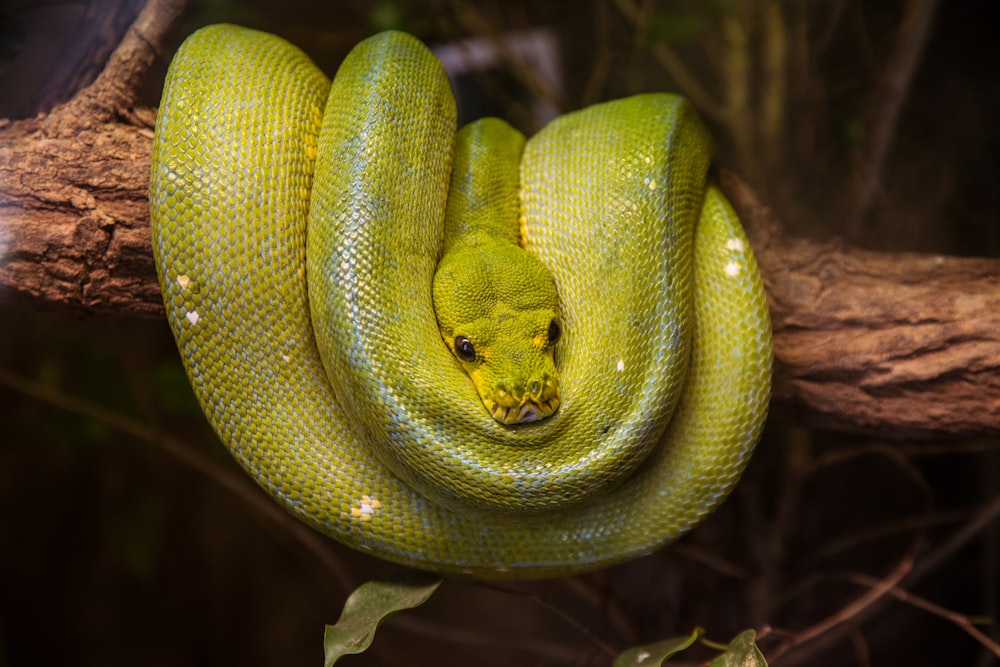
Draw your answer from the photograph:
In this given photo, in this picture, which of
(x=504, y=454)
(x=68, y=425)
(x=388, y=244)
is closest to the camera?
(x=504, y=454)

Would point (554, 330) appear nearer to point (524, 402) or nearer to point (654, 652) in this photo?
point (524, 402)

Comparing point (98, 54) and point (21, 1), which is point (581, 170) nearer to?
point (98, 54)

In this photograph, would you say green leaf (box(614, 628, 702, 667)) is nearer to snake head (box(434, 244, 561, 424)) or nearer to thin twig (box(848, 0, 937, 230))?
snake head (box(434, 244, 561, 424))

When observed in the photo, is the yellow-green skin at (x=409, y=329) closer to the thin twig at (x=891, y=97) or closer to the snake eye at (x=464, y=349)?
the snake eye at (x=464, y=349)

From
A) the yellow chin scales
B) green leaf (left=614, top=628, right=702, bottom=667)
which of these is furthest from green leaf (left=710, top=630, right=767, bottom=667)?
the yellow chin scales

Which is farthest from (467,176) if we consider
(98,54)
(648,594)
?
(648,594)

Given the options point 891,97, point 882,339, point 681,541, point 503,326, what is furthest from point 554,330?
point 891,97

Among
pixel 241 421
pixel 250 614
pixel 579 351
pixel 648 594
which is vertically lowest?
pixel 250 614
